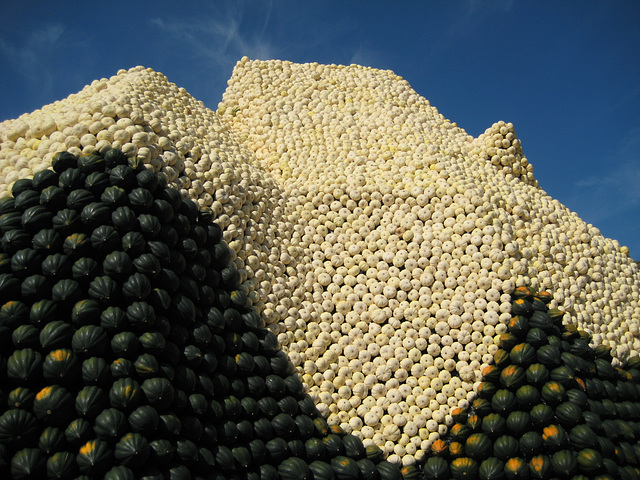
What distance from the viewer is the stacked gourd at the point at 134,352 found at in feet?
18.0

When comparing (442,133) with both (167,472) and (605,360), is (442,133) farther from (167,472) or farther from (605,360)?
(167,472)

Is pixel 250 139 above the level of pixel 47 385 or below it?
above

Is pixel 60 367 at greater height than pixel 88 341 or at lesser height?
lesser

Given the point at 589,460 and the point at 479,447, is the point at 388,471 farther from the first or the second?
the point at 589,460

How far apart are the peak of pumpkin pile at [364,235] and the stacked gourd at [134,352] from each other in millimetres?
142

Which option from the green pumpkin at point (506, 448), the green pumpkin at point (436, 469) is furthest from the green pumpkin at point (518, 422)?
the green pumpkin at point (436, 469)

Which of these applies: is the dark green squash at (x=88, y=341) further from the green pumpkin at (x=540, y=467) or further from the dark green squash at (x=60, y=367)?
the green pumpkin at (x=540, y=467)

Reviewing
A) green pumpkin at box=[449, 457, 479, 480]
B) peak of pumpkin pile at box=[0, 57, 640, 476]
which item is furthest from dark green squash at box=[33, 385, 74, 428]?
green pumpkin at box=[449, 457, 479, 480]

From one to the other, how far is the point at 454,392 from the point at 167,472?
13.5 feet

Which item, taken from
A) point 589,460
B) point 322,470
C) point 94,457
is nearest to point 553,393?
point 589,460

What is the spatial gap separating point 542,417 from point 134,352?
16.8 ft

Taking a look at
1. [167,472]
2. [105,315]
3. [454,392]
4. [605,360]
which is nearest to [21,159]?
[105,315]

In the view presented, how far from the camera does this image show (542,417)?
23.4 ft

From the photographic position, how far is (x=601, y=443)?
23.4 feet
